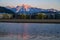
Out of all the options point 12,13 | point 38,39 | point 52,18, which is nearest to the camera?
point 38,39

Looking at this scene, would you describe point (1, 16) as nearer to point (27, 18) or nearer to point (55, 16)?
point (27, 18)

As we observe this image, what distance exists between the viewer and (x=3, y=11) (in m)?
37.0

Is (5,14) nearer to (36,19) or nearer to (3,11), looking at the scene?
(3,11)

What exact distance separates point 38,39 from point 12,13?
29398mm

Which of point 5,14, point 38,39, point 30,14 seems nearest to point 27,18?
point 30,14

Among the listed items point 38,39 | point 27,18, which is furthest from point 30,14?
point 38,39

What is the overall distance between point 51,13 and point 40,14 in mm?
1746

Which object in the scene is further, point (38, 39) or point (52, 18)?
point (52, 18)

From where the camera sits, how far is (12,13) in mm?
39281

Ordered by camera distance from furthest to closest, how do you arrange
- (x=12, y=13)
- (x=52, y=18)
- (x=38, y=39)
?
(x=12, y=13)
(x=52, y=18)
(x=38, y=39)

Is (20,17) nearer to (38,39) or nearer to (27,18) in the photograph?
(27,18)

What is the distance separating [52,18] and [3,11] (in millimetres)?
7428

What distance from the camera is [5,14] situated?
39.0m

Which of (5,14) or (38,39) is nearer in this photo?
(38,39)
